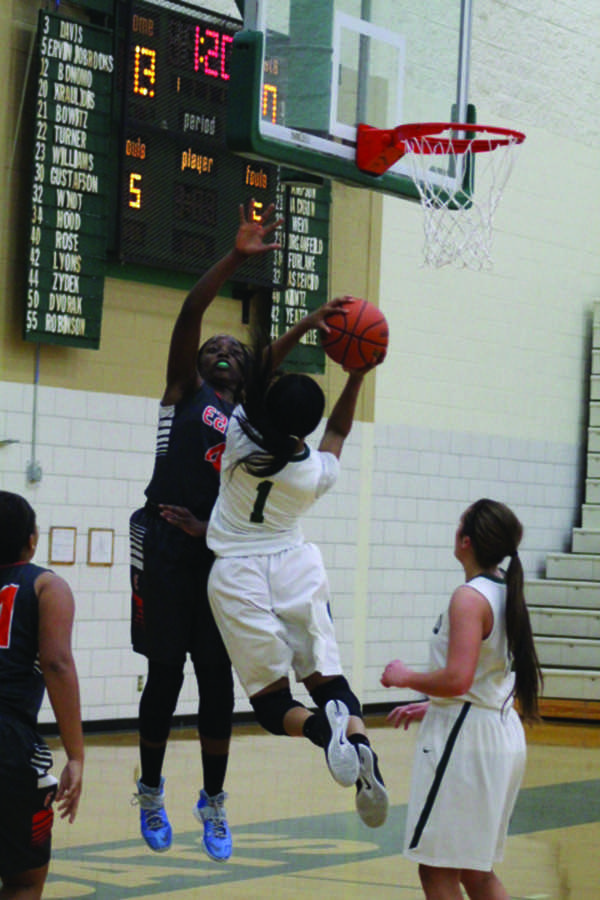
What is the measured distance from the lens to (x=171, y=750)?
957 cm

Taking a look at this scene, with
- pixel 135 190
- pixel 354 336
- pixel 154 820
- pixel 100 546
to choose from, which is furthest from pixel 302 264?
pixel 154 820

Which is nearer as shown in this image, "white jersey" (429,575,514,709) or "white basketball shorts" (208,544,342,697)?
"white jersey" (429,575,514,709)

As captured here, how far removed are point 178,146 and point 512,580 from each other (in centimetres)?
663

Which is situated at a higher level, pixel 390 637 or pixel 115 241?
pixel 115 241

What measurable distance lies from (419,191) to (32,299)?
10.4ft

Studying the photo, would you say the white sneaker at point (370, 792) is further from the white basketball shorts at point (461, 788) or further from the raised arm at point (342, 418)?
the raised arm at point (342, 418)

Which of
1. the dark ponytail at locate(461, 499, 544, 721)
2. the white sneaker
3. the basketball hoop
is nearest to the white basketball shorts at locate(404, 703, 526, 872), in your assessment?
the dark ponytail at locate(461, 499, 544, 721)

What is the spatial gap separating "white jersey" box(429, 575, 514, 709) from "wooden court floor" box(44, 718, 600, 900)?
1897 millimetres

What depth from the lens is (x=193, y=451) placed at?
5.32 meters

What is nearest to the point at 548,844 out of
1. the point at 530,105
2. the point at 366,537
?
the point at 366,537

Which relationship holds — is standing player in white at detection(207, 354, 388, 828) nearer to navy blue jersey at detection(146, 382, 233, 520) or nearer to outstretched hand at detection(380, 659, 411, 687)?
navy blue jersey at detection(146, 382, 233, 520)

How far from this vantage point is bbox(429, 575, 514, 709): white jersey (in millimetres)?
4055

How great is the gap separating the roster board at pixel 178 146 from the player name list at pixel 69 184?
0.18 meters

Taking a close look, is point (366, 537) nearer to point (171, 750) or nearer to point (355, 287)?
point (355, 287)
